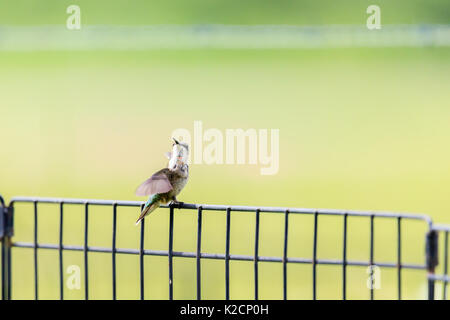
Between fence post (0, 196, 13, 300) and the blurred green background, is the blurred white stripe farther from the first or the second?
fence post (0, 196, 13, 300)

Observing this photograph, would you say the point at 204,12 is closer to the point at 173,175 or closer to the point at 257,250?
the point at 173,175

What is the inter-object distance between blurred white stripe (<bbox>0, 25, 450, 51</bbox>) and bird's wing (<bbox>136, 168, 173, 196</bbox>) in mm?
9735

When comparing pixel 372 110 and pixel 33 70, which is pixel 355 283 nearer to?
pixel 372 110

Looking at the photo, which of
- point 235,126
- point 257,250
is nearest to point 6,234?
point 257,250

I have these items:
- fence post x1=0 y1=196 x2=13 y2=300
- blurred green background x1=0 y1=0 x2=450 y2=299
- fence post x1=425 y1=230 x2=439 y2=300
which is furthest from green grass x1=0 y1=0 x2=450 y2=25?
fence post x1=425 y1=230 x2=439 y2=300

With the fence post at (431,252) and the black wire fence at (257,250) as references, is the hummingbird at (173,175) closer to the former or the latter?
the black wire fence at (257,250)

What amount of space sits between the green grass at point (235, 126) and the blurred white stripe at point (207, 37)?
0.59ft

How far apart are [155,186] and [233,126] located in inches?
308

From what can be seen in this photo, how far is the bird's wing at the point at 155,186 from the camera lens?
1836mm

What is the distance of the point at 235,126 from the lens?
960 cm

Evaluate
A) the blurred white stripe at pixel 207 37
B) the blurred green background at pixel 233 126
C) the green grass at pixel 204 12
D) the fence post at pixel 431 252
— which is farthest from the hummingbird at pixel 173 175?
the green grass at pixel 204 12

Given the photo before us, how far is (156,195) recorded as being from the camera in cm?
194
